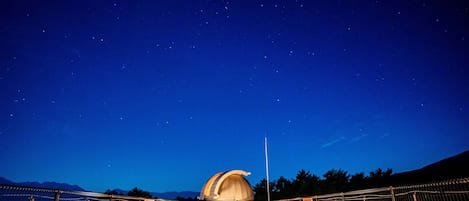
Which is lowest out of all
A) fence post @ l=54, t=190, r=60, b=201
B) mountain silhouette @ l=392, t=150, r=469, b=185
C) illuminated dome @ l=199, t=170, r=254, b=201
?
fence post @ l=54, t=190, r=60, b=201

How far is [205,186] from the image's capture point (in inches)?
830

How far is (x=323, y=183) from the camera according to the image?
31188 mm

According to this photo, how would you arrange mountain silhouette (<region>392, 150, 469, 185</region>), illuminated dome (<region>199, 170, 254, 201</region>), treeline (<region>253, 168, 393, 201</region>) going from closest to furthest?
illuminated dome (<region>199, 170, 254, 201</region>) → treeline (<region>253, 168, 393, 201</region>) → mountain silhouette (<region>392, 150, 469, 185</region>)

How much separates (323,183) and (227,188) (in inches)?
598

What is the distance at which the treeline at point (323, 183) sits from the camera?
29.4m

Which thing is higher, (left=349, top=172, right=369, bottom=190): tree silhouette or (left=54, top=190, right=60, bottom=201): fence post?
(left=349, top=172, right=369, bottom=190): tree silhouette

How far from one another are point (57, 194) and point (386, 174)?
31578 millimetres

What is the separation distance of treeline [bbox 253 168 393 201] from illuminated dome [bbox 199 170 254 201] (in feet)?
34.1

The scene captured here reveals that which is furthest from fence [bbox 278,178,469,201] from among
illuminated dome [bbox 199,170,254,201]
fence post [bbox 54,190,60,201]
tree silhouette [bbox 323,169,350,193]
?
tree silhouette [bbox 323,169,350,193]

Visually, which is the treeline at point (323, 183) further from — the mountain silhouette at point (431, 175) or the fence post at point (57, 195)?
the fence post at point (57, 195)

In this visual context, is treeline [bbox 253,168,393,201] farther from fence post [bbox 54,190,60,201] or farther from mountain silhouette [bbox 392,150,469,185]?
fence post [bbox 54,190,60,201]

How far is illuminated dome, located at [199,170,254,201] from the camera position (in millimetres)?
19797

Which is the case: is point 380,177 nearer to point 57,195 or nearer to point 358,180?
point 358,180

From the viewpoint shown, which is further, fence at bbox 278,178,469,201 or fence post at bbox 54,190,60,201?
fence at bbox 278,178,469,201
